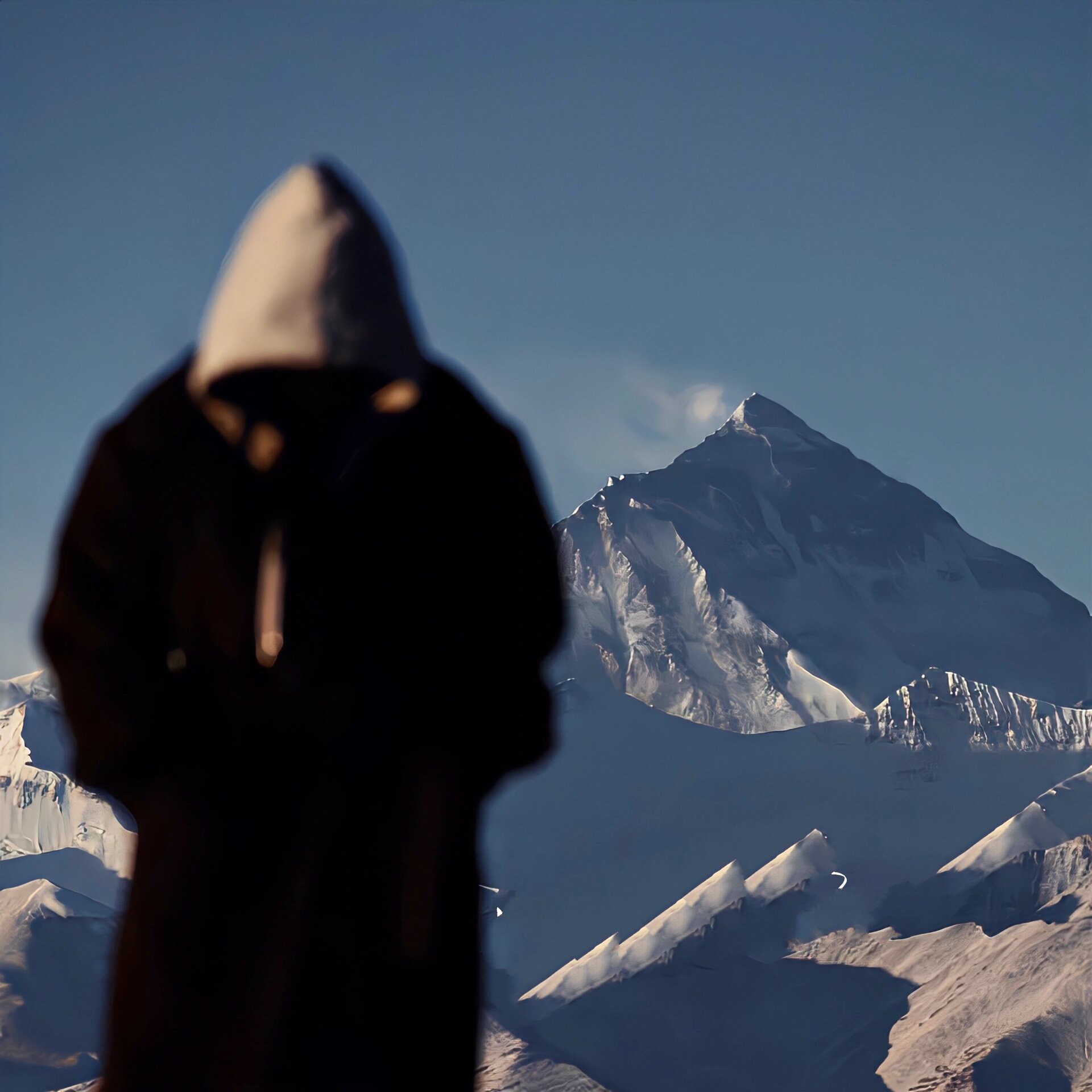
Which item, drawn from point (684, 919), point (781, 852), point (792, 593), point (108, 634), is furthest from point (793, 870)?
point (108, 634)

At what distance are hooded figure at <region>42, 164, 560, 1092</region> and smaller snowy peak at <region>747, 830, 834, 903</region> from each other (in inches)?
1699

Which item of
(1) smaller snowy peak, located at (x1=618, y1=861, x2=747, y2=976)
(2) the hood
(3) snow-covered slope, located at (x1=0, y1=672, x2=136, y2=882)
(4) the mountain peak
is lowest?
(2) the hood

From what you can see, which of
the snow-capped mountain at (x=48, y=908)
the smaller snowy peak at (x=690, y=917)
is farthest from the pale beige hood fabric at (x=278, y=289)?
the smaller snowy peak at (x=690, y=917)

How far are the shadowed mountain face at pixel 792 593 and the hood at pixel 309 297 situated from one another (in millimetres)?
49141

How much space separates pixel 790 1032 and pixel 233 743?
41900 millimetres

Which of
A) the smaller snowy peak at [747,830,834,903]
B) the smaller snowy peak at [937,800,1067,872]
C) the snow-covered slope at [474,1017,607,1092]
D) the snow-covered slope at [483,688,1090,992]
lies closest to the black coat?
the snow-covered slope at [474,1017,607,1092]

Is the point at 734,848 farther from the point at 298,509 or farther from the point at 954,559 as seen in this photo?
the point at 298,509

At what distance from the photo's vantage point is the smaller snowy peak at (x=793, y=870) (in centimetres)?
4269

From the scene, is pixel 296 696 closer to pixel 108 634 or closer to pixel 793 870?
pixel 108 634

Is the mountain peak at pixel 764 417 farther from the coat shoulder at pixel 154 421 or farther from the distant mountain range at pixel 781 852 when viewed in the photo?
the coat shoulder at pixel 154 421

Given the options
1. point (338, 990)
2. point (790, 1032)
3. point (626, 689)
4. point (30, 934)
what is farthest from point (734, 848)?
point (338, 990)

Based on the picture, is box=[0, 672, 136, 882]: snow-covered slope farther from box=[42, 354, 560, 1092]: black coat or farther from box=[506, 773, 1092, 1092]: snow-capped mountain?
box=[42, 354, 560, 1092]: black coat

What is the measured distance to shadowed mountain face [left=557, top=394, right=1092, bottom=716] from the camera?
56.0 m

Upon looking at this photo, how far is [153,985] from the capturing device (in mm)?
1047
